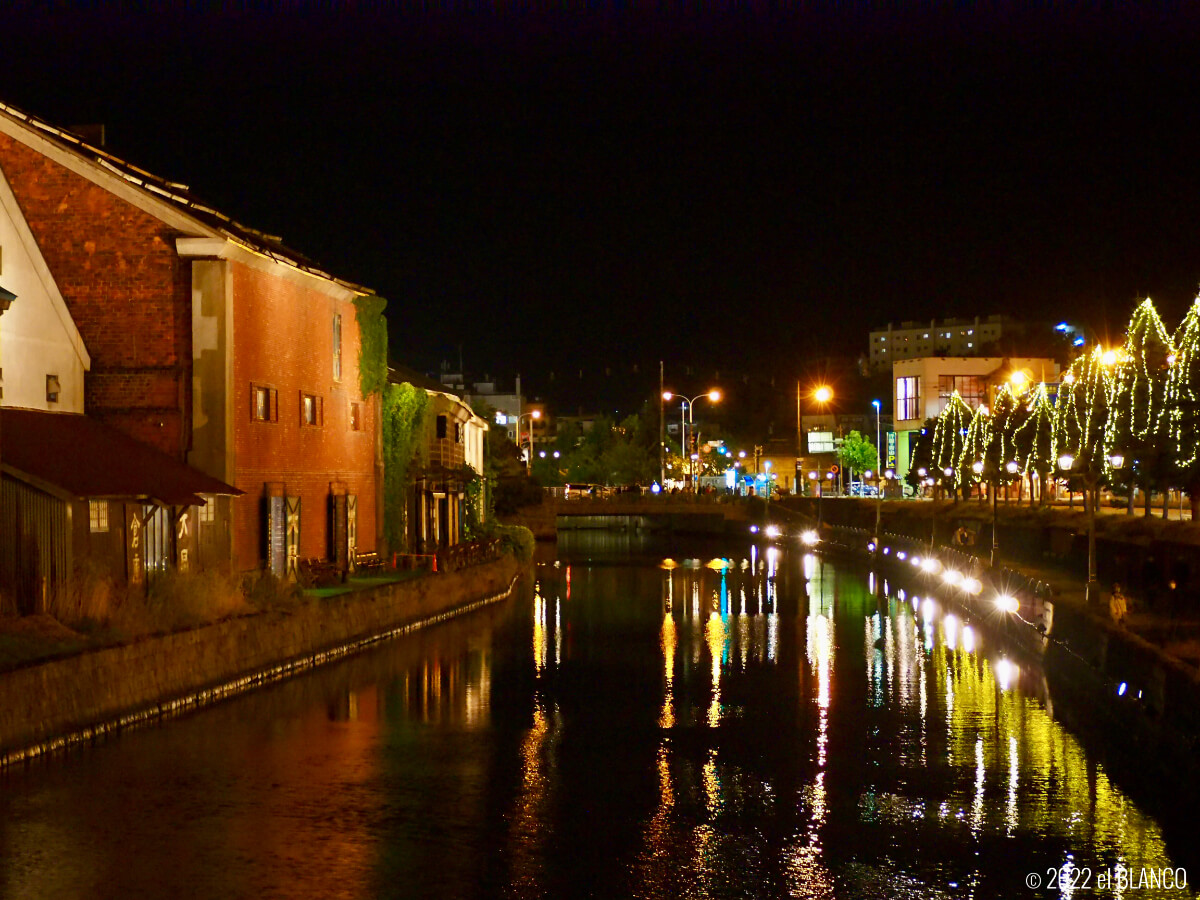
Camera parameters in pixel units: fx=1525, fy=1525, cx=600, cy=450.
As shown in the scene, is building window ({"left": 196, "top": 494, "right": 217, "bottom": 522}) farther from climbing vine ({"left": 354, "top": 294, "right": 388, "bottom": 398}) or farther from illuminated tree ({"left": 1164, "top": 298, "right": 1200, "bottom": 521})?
illuminated tree ({"left": 1164, "top": 298, "right": 1200, "bottom": 521})

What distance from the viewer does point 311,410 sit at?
4112 centimetres

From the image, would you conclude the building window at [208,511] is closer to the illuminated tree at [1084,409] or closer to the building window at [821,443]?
the illuminated tree at [1084,409]

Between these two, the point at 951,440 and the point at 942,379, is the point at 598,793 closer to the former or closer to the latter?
the point at 951,440

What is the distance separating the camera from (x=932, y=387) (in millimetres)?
134125

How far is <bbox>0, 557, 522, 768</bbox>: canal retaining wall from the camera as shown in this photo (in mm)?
20172

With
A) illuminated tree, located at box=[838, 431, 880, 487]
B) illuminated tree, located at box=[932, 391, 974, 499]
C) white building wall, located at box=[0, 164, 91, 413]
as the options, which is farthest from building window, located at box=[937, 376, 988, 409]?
white building wall, located at box=[0, 164, 91, 413]

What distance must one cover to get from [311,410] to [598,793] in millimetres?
23656

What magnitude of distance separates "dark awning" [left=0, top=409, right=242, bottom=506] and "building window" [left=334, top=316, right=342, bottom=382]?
9.43m

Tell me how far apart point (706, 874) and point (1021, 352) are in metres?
145

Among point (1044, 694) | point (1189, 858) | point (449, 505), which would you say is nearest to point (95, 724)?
point (1189, 858)

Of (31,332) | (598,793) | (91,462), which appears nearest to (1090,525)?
(598,793)

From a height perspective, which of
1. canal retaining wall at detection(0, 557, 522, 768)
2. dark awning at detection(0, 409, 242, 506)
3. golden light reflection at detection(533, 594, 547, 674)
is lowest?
golden light reflection at detection(533, 594, 547, 674)

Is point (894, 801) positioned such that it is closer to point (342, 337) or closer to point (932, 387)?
point (342, 337)

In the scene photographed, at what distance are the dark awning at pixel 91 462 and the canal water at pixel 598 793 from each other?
480 centimetres
